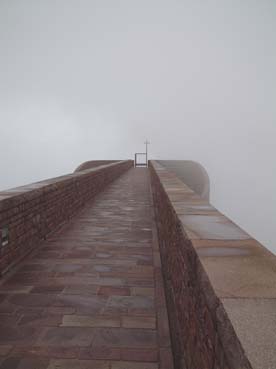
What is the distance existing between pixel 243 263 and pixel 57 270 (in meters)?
2.44

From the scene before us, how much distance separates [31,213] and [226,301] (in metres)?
3.06

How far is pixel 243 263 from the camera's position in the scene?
1249mm

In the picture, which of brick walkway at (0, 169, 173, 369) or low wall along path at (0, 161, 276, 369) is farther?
brick walkway at (0, 169, 173, 369)

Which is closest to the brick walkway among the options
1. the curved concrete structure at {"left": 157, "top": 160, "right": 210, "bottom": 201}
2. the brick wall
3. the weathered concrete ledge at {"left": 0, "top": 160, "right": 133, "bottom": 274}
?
the weathered concrete ledge at {"left": 0, "top": 160, "right": 133, "bottom": 274}

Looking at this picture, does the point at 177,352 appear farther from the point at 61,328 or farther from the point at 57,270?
the point at 57,270

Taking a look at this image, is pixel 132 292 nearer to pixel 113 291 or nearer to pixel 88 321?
pixel 113 291

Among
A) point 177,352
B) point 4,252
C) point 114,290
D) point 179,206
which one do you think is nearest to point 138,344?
point 177,352

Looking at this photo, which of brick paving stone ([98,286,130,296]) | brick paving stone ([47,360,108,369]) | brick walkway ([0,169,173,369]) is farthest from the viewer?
brick paving stone ([98,286,130,296])

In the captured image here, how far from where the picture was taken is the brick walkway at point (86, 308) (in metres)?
1.84

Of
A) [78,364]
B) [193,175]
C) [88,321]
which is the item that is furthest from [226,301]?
[193,175]

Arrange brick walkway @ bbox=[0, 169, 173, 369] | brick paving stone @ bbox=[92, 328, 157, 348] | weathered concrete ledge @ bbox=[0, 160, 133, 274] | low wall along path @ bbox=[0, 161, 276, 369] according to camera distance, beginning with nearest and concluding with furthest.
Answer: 1. low wall along path @ bbox=[0, 161, 276, 369]
2. brick walkway @ bbox=[0, 169, 173, 369]
3. brick paving stone @ bbox=[92, 328, 157, 348]
4. weathered concrete ledge @ bbox=[0, 160, 133, 274]

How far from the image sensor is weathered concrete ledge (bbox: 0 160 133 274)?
2.93 metres

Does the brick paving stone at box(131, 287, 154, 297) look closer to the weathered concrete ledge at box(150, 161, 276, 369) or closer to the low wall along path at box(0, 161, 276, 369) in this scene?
the low wall along path at box(0, 161, 276, 369)

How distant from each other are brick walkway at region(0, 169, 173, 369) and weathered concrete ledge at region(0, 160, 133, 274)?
0.19m
